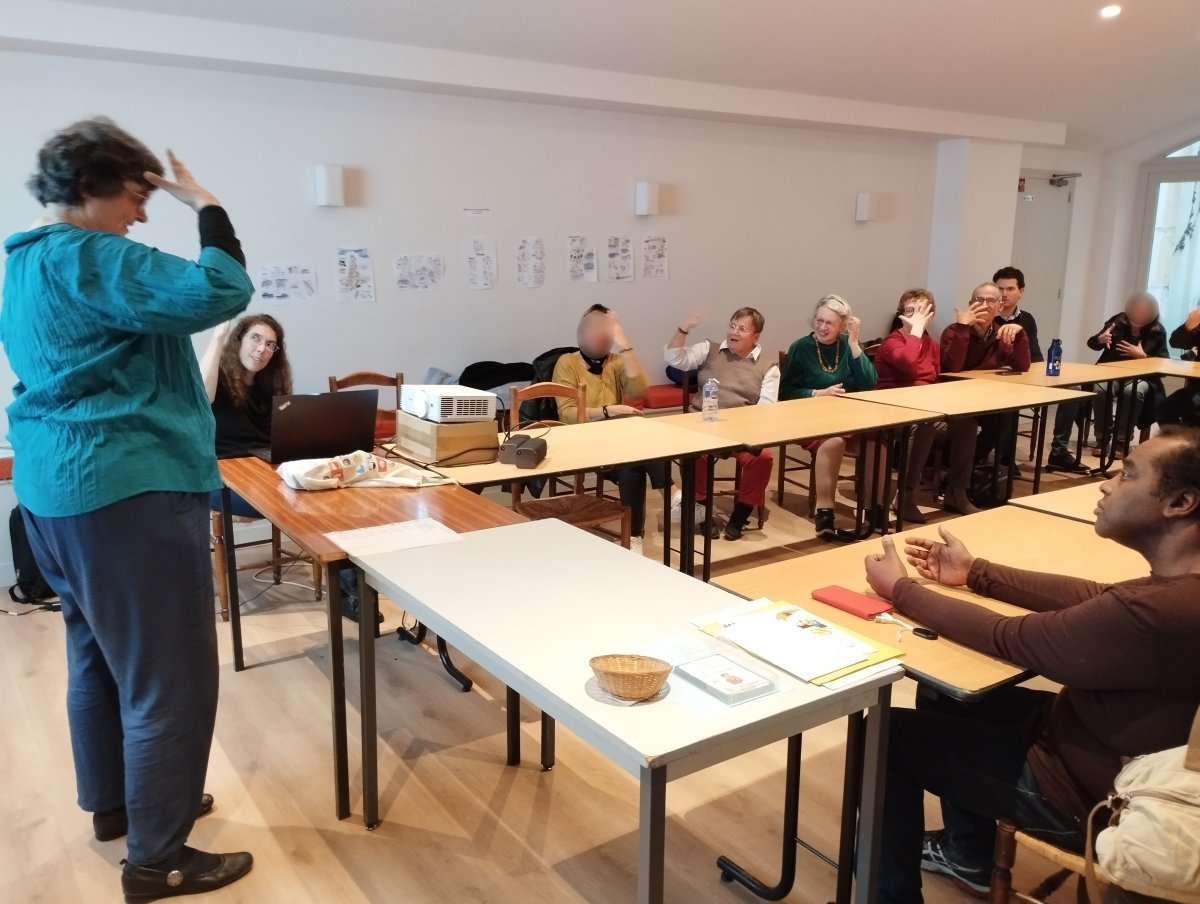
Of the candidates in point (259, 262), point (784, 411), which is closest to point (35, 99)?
point (259, 262)

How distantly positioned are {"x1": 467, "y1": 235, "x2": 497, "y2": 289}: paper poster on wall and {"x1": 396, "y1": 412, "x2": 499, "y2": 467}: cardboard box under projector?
2097 millimetres

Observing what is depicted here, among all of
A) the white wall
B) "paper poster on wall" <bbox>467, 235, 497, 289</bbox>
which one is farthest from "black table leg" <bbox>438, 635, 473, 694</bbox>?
"paper poster on wall" <bbox>467, 235, 497, 289</bbox>

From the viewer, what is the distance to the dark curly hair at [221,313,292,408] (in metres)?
3.63

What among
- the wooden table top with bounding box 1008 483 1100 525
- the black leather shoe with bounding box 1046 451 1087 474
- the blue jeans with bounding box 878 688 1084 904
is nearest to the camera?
the blue jeans with bounding box 878 688 1084 904

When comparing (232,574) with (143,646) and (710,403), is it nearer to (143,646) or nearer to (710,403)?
(143,646)

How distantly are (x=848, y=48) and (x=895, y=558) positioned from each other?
4.47 meters

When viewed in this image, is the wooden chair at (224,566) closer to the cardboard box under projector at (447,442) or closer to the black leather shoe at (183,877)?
the cardboard box under projector at (447,442)

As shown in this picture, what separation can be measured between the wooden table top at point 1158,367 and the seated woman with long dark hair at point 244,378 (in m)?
4.76

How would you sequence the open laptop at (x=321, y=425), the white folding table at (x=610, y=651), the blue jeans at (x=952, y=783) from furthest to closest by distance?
1. the open laptop at (x=321, y=425)
2. the blue jeans at (x=952, y=783)
3. the white folding table at (x=610, y=651)

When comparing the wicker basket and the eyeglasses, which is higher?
the eyeglasses

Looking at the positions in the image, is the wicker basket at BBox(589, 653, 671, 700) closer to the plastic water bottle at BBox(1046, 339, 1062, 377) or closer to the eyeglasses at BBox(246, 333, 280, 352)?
the eyeglasses at BBox(246, 333, 280, 352)

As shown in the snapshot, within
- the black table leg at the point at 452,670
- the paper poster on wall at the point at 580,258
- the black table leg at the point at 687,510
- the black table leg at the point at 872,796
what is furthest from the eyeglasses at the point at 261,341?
the black table leg at the point at 872,796

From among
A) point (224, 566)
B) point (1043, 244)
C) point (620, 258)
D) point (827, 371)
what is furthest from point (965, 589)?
point (1043, 244)

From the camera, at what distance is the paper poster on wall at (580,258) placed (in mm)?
5602
